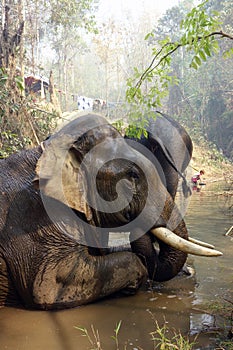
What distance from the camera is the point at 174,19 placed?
132 ft

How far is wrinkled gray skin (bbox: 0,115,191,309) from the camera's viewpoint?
3404 mm

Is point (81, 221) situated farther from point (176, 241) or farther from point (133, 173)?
point (176, 241)

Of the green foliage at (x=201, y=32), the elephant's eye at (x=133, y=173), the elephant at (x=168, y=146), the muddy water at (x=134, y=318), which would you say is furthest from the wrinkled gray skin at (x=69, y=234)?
the elephant at (x=168, y=146)

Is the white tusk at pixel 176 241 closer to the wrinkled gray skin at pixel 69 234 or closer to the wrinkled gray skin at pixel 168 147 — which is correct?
the wrinkled gray skin at pixel 69 234

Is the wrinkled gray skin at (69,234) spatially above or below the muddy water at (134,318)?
above

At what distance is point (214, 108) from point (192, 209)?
23620 mm

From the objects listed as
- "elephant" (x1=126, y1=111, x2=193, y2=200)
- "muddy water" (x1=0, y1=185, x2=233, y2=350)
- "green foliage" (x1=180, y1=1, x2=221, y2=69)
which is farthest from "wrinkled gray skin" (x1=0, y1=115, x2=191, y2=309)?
"elephant" (x1=126, y1=111, x2=193, y2=200)

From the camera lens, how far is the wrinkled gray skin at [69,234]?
11.2 ft

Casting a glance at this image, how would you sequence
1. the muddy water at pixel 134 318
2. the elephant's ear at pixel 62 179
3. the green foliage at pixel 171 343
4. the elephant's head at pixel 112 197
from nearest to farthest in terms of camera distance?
the green foliage at pixel 171 343 → the muddy water at pixel 134 318 → the elephant's ear at pixel 62 179 → the elephant's head at pixel 112 197

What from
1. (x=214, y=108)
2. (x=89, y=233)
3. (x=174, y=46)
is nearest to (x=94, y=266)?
(x=89, y=233)

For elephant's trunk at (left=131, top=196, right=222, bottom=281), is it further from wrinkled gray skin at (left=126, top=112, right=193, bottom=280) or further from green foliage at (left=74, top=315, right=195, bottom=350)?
wrinkled gray skin at (left=126, top=112, right=193, bottom=280)

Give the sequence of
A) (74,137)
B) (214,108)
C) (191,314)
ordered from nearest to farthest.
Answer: (191,314), (74,137), (214,108)

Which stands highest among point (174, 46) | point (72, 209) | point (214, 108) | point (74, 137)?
point (174, 46)

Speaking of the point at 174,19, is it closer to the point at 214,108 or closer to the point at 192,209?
the point at 214,108
